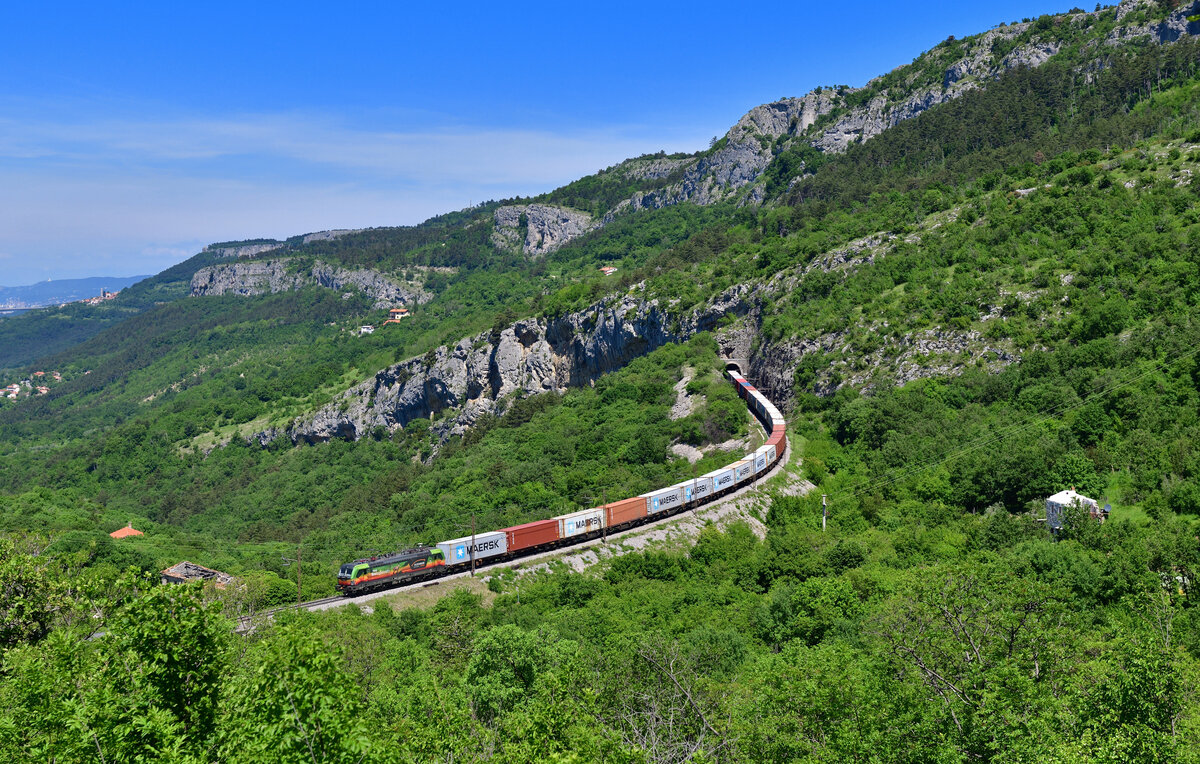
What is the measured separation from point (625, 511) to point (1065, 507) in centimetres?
2545

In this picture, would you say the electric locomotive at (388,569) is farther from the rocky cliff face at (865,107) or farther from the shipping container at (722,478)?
the rocky cliff face at (865,107)

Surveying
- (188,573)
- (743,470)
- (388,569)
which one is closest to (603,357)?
(743,470)

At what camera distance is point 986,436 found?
165 feet

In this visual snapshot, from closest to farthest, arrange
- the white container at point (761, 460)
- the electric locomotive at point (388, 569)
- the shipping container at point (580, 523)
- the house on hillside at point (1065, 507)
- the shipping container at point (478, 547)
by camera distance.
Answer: the house on hillside at point (1065, 507) < the electric locomotive at point (388, 569) < the shipping container at point (478, 547) < the shipping container at point (580, 523) < the white container at point (761, 460)

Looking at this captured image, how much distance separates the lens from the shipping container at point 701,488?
51.0 m

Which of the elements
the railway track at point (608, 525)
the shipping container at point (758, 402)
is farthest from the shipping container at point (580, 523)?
the shipping container at point (758, 402)

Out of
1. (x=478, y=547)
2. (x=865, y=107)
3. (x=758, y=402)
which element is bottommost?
(x=478, y=547)

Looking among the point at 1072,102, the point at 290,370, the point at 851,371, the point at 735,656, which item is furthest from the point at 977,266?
the point at 290,370

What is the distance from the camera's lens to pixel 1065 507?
126 feet

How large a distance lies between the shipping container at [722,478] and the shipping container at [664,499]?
3.03m

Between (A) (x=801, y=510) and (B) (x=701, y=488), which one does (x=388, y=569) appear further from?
(A) (x=801, y=510)

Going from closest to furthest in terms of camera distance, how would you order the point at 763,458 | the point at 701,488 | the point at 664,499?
1. the point at 664,499
2. the point at 701,488
3. the point at 763,458

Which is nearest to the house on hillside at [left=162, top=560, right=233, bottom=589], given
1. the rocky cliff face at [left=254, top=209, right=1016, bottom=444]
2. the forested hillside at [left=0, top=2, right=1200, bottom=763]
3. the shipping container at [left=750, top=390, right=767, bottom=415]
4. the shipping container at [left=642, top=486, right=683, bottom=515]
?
the forested hillside at [left=0, top=2, right=1200, bottom=763]

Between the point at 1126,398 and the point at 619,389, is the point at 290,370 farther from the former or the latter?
the point at 1126,398
